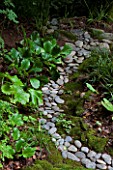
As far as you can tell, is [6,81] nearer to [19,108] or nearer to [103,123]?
[19,108]

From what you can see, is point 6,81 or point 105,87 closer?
point 6,81

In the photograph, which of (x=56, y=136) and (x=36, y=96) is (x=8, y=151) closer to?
(x=56, y=136)

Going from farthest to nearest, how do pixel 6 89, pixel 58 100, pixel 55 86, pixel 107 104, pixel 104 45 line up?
pixel 104 45 → pixel 55 86 → pixel 58 100 → pixel 107 104 → pixel 6 89

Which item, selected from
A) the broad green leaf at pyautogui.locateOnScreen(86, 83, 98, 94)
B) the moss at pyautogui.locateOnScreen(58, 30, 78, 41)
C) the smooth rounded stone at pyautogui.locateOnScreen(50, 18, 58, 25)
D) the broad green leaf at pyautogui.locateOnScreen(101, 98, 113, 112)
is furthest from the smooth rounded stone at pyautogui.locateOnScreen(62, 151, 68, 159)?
the smooth rounded stone at pyautogui.locateOnScreen(50, 18, 58, 25)

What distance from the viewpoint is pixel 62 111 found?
14.3 ft

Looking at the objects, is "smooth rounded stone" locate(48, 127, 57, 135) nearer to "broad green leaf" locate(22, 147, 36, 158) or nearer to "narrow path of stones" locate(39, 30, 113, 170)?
"narrow path of stones" locate(39, 30, 113, 170)

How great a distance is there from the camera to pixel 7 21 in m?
5.49

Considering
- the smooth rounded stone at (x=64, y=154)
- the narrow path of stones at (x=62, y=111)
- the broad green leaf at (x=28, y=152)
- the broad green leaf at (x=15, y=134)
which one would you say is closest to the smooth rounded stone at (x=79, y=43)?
the narrow path of stones at (x=62, y=111)

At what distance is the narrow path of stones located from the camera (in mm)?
3809

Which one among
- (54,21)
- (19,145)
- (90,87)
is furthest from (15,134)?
(54,21)

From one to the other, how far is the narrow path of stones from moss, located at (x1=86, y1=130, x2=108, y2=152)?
0.05 metres

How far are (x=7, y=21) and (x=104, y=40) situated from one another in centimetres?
132

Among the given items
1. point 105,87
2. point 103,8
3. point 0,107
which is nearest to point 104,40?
point 103,8

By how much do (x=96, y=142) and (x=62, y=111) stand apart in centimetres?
57
